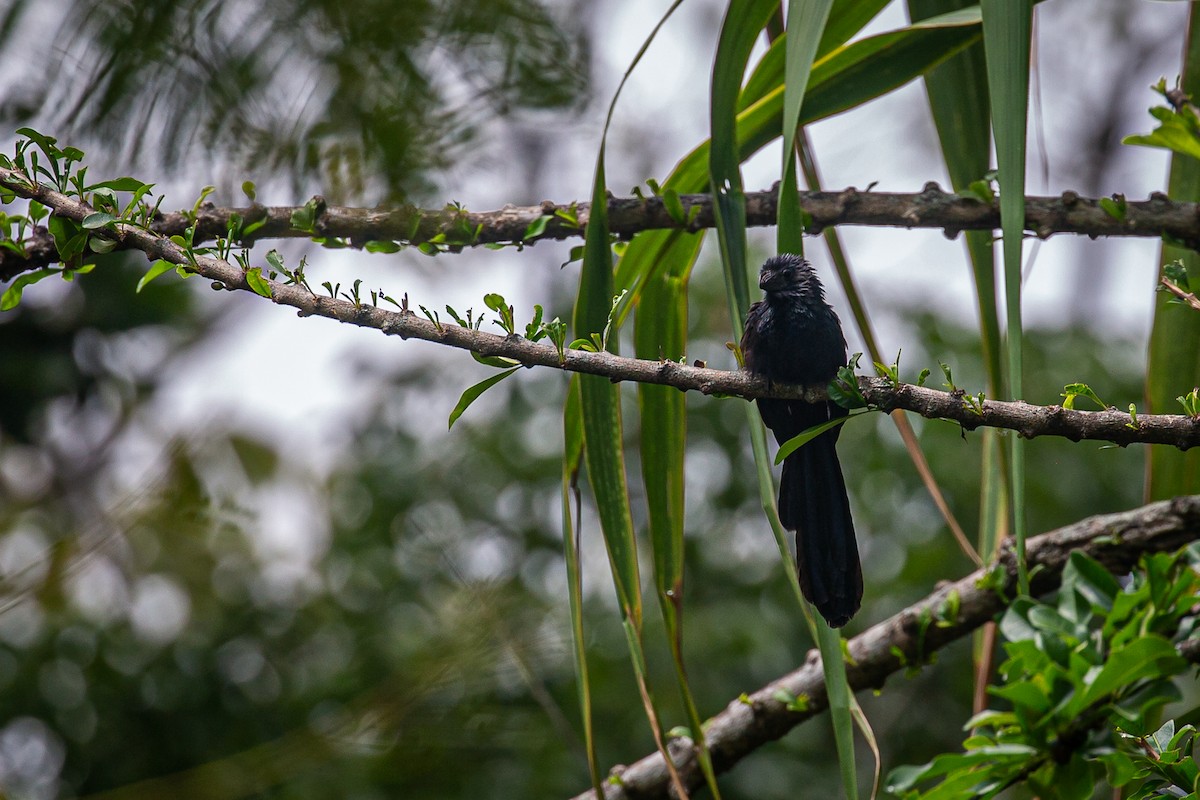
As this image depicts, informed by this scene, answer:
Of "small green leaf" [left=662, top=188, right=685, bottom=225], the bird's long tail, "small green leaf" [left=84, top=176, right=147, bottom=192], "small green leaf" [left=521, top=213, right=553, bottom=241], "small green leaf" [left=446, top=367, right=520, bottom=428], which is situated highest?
"small green leaf" [left=84, top=176, right=147, bottom=192]

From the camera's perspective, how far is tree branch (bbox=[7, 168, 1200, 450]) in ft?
4.03

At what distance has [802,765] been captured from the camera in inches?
176

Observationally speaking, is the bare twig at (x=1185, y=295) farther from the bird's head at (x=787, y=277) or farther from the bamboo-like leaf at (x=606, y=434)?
the bamboo-like leaf at (x=606, y=434)

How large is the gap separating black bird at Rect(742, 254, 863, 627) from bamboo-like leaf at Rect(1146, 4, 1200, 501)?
2.33 feet

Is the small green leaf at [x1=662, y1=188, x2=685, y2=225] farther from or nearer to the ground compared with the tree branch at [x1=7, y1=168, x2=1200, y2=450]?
farther from the ground

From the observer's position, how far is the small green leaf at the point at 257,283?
52.0 inches

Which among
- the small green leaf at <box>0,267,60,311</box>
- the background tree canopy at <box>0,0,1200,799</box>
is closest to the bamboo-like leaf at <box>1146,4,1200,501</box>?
the background tree canopy at <box>0,0,1200,799</box>

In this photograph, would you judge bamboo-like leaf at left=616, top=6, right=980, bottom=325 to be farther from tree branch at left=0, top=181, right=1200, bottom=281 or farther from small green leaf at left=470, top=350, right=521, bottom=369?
small green leaf at left=470, top=350, right=521, bottom=369

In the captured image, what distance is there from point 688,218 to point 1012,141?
766 mm

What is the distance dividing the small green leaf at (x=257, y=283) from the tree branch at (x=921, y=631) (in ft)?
5.14

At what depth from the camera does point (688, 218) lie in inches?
75.0

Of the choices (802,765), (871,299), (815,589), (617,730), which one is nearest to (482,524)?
(617,730)

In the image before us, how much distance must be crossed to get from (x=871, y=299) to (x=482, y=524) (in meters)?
2.91

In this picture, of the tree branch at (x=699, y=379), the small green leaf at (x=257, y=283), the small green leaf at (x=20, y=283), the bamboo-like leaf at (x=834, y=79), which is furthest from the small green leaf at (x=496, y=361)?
the small green leaf at (x=20, y=283)
